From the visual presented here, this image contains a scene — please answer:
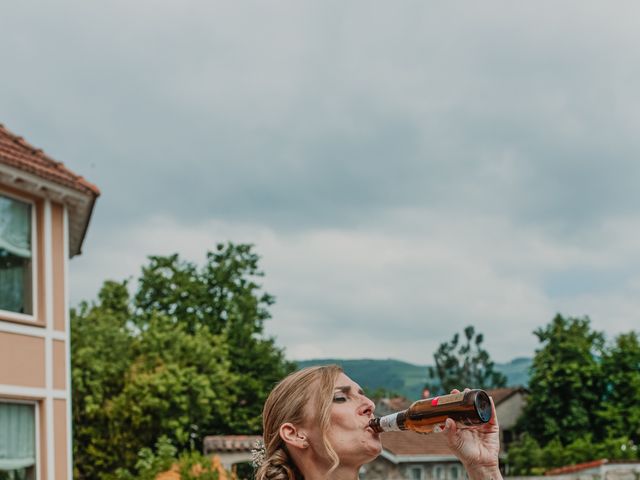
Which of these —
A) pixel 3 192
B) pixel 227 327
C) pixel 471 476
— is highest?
pixel 227 327

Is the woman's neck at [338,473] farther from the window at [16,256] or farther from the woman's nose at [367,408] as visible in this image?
the window at [16,256]

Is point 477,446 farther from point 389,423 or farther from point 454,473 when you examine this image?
point 454,473

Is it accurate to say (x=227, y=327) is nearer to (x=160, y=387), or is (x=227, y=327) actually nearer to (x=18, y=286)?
(x=160, y=387)

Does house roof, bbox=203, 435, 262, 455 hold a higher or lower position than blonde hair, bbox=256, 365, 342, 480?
higher

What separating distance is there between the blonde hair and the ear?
24 mm

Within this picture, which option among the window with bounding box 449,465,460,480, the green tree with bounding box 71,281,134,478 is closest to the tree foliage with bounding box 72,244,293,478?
the green tree with bounding box 71,281,134,478

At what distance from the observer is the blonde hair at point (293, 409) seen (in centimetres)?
325

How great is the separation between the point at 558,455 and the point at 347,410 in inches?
1487

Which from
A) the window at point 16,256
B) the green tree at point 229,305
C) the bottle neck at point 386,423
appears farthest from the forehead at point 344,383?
the green tree at point 229,305

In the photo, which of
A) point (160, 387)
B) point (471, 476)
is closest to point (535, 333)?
point (160, 387)

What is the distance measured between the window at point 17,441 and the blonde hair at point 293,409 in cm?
1001

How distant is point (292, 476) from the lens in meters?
3.32

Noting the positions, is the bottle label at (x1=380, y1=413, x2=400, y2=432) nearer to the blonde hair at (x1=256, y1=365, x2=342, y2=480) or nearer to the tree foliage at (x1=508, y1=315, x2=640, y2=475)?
the blonde hair at (x1=256, y1=365, x2=342, y2=480)

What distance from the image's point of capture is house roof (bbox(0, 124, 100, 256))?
12781mm
